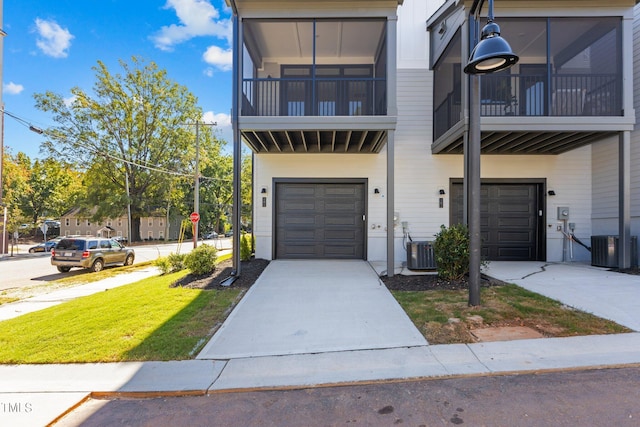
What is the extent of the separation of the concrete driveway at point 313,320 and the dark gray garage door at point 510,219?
14.2 ft

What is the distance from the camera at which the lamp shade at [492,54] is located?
3984 mm

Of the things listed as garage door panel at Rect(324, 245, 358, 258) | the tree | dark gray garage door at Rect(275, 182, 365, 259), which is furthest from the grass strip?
the tree

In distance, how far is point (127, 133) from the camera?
88.8ft

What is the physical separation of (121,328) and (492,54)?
20.0 feet

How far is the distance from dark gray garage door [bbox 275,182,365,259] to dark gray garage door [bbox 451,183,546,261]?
9.54ft

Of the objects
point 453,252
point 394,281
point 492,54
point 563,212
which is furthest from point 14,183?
point 563,212

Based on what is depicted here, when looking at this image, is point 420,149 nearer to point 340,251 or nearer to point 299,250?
point 340,251

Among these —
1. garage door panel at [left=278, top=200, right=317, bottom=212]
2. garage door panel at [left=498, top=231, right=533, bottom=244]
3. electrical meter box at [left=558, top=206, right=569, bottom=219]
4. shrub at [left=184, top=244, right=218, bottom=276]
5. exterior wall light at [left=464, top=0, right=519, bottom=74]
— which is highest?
exterior wall light at [left=464, top=0, right=519, bottom=74]

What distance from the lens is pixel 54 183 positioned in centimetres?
4019

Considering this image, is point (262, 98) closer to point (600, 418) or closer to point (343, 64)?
point (343, 64)

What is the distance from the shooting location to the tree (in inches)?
1019

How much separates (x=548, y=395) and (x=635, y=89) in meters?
9.39

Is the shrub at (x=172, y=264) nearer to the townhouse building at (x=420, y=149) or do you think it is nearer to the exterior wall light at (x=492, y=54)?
the townhouse building at (x=420, y=149)

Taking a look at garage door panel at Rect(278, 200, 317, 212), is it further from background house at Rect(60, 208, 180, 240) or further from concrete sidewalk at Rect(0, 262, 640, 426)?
background house at Rect(60, 208, 180, 240)
